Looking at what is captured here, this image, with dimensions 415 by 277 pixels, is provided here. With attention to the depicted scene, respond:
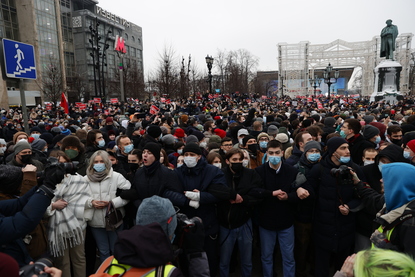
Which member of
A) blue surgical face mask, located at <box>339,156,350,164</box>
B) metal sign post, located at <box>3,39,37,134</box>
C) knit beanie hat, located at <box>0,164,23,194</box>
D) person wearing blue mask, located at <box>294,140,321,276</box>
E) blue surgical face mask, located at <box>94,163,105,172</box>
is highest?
metal sign post, located at <box>3,39,37,134</box>

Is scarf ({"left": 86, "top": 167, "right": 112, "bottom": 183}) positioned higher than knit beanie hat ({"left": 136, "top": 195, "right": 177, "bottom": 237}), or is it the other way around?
knit beanie hat ({"left": 136, "top": 195, "right": 177, "bottom": 237})

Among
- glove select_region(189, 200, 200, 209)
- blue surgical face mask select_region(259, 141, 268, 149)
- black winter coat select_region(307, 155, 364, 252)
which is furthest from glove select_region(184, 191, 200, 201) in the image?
blue surgical face mask select_region(259, 141, 268, 149)

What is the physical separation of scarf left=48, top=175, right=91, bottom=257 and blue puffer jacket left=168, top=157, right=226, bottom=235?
122 centimetres

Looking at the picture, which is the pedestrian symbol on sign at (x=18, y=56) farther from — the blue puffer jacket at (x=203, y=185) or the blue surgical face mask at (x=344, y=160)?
the blue surgical face mask at (x=344, y=160)

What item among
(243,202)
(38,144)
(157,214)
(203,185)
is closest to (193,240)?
(157,214)

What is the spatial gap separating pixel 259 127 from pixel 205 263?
5.36 m

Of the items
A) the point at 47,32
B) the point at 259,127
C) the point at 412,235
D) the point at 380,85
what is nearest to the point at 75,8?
the point at 47,32

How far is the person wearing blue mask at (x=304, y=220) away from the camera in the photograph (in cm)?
396

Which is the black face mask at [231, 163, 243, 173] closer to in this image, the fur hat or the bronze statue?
the fur hat

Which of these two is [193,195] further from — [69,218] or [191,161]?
[69,218]

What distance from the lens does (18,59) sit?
529 centimetres

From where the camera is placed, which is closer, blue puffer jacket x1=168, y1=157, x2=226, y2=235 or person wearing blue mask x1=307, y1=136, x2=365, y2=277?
person wearing blue mask x1=307, y1=136, x2=365, y2=277

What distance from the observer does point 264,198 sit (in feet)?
12.9

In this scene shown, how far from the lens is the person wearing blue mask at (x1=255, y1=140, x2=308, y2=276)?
3.85 meters
